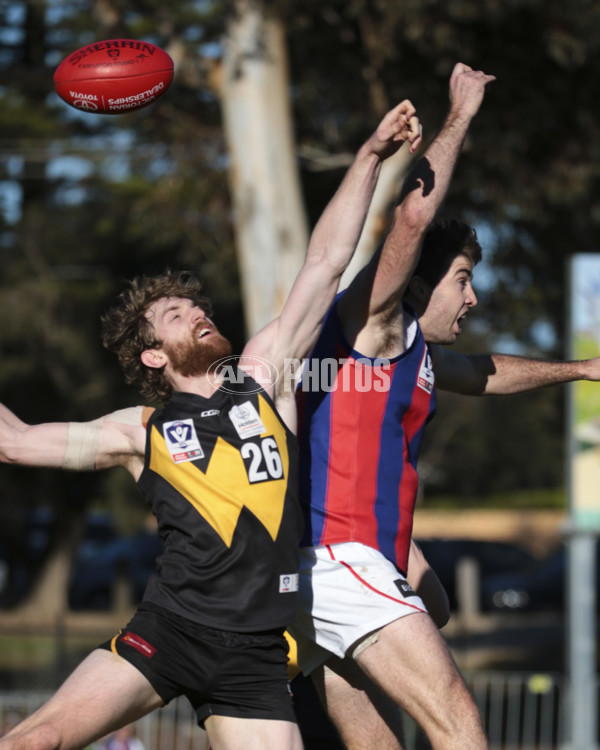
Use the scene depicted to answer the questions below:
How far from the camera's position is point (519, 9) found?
12328 millimetres

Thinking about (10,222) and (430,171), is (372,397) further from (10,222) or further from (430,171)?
(10,222)

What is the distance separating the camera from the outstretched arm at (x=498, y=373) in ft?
16.8

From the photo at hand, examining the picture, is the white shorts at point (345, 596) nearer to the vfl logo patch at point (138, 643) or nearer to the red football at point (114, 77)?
the vfl logo patch at point (138, 643)

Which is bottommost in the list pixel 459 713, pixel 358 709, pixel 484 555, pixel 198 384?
pixel 484 555

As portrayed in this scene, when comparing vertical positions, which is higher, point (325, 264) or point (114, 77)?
point (114, 77)

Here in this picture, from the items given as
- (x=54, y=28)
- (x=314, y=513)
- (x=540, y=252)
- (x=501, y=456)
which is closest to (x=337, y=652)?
(x=314, y=513)

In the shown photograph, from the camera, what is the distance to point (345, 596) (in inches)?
170

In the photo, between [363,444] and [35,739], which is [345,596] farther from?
[35,739]

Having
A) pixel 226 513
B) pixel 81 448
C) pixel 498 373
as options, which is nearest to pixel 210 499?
pixel 226 513

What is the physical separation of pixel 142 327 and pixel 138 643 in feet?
4.07

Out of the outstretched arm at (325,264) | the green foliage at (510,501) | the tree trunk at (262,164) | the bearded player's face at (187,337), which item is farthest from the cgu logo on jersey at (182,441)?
the green foliage at (510,501)

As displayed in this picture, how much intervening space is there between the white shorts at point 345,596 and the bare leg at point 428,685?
0.31ft

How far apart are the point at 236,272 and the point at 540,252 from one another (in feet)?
14.7

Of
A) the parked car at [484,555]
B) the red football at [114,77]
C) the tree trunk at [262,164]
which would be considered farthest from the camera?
the parked car at [484,555]
